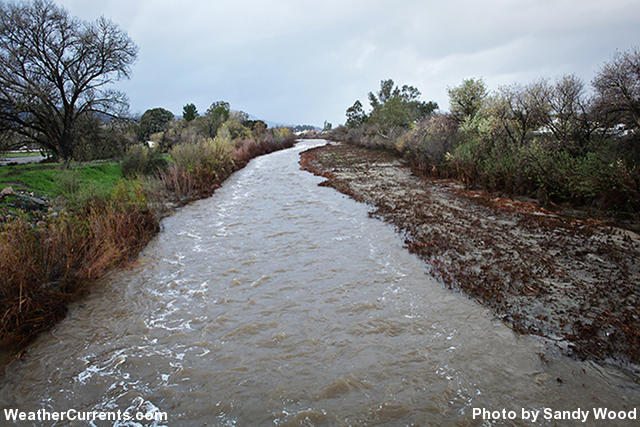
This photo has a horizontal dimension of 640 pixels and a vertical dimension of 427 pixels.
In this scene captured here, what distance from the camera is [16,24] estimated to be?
13688mm

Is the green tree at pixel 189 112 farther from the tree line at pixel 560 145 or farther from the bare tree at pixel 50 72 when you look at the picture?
the tree line at pixel 560 145

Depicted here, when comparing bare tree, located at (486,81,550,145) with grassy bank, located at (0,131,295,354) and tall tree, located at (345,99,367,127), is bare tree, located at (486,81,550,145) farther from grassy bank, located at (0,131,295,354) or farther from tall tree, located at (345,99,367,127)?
tall tree, located at (345,99,367,127)

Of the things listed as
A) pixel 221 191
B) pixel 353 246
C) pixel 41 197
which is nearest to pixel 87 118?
pixel 221 191

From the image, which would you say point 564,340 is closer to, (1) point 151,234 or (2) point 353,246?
(2) point 353,246

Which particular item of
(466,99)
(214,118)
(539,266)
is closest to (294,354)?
(539,266)

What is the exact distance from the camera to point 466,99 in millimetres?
16156

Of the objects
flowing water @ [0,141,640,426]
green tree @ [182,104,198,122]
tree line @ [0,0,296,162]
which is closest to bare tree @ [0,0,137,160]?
tree line @ [0,0,296,162]

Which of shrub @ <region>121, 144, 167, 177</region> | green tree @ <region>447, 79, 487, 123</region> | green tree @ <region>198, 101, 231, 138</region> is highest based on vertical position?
green tree @ <region>198, 101, 231, 138</region>

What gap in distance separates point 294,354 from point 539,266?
13.5 ft

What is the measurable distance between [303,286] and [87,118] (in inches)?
749

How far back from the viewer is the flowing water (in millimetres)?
2484

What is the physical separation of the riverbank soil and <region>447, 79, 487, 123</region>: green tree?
8.80 meters

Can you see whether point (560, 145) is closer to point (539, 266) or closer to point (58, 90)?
point (539, 266)

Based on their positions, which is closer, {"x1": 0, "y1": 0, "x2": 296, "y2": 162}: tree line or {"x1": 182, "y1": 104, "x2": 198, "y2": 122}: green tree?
{"x1": 0, "y1": 0, "x2": 296, "y2": 162}: tree line
